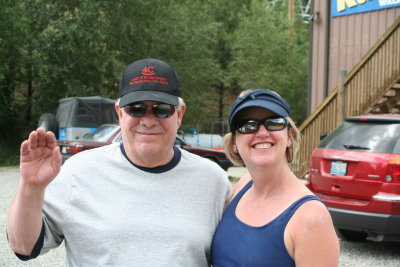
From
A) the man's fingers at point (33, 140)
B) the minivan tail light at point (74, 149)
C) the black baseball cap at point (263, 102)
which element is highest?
the black baseball cap at point (263, 102)

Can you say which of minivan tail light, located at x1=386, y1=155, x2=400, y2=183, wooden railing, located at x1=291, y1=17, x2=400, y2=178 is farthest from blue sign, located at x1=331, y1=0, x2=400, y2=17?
minivan tail light, located at x1=386, y1=155, x2=400, y2=183

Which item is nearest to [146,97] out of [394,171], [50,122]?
[394,171]

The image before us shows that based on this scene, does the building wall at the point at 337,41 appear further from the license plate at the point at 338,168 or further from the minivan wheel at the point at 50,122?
the license plate at the point at 338,168

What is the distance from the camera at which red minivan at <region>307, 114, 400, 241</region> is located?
19.7ft

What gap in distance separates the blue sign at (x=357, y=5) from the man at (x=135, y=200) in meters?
13.6

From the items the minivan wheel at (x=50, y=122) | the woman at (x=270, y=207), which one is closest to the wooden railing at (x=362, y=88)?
the minivan wheel at (x=50, y=122)

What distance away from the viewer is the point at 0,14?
20172 mm

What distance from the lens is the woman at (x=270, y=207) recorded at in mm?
2018

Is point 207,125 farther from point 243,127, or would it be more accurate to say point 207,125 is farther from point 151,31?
point 243,127

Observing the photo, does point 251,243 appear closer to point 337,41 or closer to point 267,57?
point 337,41

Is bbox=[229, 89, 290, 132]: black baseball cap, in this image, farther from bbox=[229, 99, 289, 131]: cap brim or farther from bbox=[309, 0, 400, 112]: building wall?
bbox=[309, 0, 400, 112]: building wall

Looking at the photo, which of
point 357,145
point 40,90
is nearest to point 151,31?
point 40,90

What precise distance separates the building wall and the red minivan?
8.97 metres

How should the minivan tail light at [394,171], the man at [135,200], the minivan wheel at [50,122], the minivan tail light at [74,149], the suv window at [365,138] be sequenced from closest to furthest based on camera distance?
the man at [135,200] < the minivan tail light at [394,171] < the suv window at [365,138] < the minivan tail light at [74,149] < the minivan wheel at [50,122]
